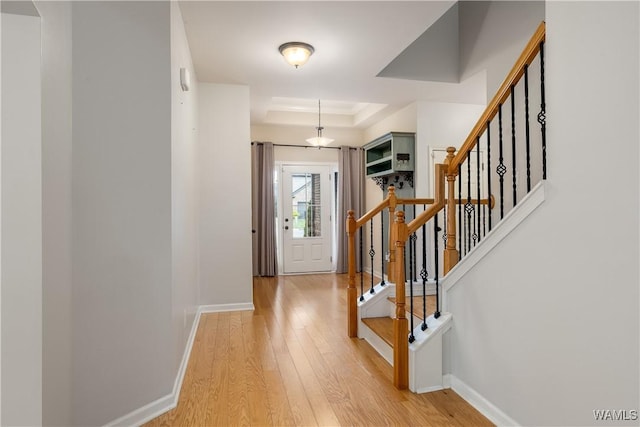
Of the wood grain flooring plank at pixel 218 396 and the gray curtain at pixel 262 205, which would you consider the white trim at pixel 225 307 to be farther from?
the gray curtain at pixel 262 205

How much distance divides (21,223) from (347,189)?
5596 millimetres

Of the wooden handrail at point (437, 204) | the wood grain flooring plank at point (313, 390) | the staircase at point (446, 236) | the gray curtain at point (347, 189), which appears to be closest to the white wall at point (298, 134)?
the gray curtain at point (347, 189)

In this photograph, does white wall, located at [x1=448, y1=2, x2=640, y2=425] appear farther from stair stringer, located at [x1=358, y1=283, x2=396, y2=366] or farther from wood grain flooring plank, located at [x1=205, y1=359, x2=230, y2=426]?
wood grain flooring plank, located at [x1=205, y1=359, x2=230, y2=426]

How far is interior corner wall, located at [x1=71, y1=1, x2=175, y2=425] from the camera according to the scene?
1.94 meters

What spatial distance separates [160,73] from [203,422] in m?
2.05

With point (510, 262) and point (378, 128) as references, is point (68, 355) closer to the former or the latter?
point (510, 262)

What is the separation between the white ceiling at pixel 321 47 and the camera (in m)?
2.80

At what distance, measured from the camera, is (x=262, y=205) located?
6438 mm

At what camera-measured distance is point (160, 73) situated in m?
2.20

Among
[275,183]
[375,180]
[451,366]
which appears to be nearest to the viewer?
[451,366]

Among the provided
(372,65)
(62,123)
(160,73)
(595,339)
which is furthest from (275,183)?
(595,339)

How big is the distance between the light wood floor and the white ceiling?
270 cm

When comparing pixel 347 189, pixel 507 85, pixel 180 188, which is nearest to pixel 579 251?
pixel 507 85

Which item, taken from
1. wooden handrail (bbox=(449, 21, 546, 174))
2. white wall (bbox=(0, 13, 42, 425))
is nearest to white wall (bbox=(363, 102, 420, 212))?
wooden handrail (bbox=(449, 21, 546, 174))
